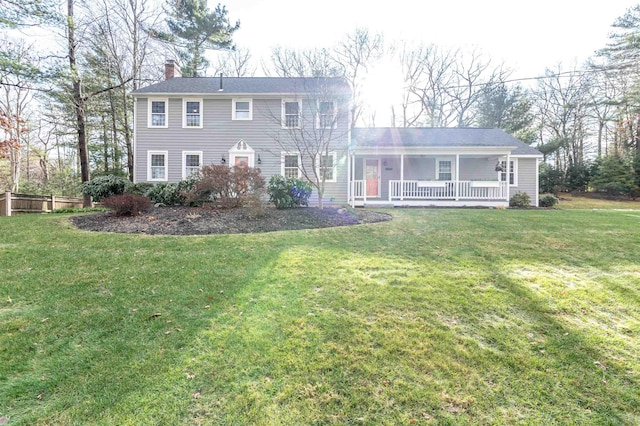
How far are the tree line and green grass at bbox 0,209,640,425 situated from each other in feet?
32.2

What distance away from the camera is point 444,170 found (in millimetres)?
15797

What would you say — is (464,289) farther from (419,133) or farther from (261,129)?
(419,133)

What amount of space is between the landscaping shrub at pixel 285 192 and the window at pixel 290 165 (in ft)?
12.4

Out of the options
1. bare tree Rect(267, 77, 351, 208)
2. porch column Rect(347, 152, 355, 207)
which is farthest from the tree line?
porch column Rect(347, 152, 355, 207)

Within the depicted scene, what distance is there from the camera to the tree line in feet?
54.8

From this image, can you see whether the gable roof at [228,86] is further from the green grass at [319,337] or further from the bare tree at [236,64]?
the green grass at [319,337]

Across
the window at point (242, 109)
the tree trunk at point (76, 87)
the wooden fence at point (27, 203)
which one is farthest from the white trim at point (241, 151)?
the wooden fence at point (27, 203)

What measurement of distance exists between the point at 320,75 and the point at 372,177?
587cm

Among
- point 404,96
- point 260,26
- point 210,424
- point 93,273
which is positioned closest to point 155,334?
point 210,424

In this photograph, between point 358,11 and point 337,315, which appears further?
point 358,11

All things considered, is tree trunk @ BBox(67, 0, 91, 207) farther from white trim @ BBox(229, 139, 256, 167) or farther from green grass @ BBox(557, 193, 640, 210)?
green grass @ BBox(557, 193, 640, 210)

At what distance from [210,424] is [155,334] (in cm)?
131

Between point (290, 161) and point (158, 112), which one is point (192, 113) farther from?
point (290, 161)

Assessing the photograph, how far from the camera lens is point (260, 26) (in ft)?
55.7
